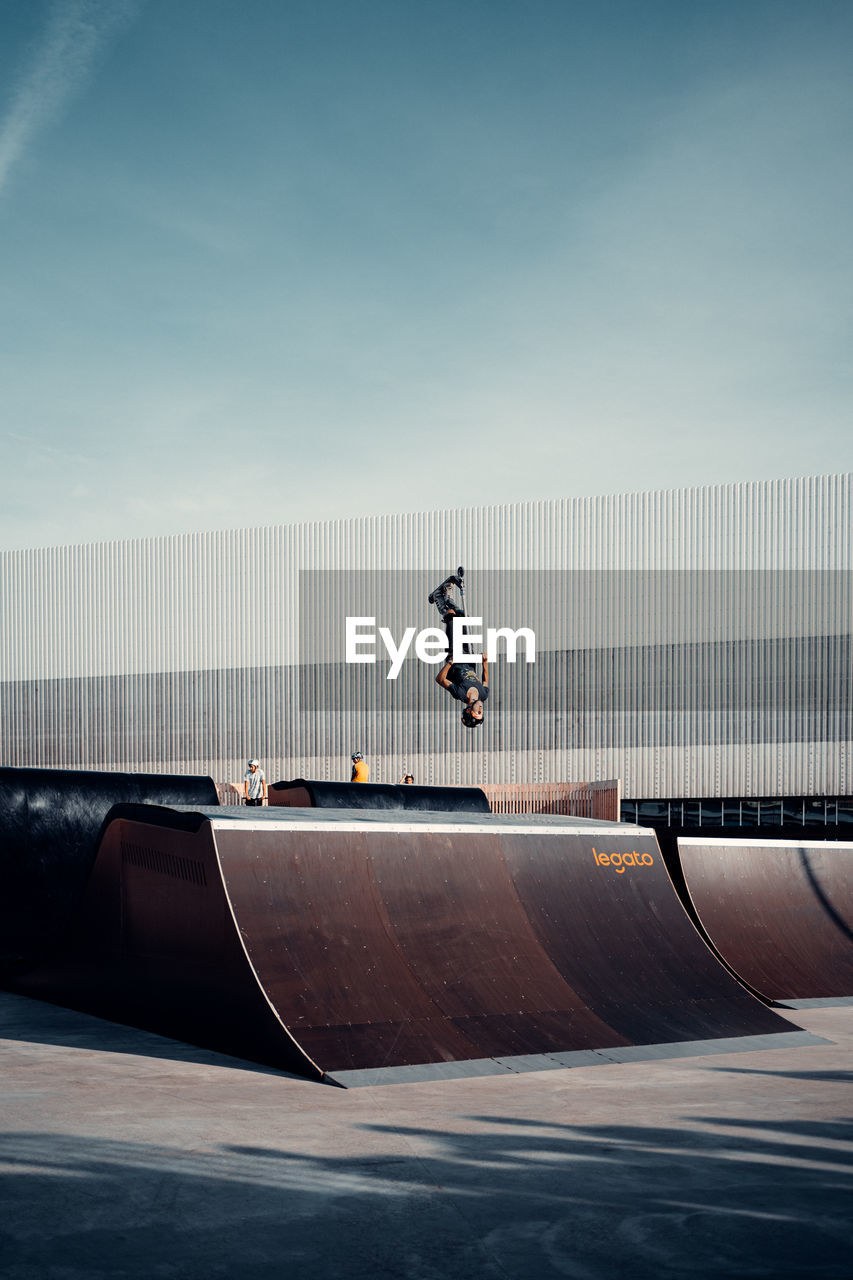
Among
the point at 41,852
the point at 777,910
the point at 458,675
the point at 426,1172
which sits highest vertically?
the point at 458,675

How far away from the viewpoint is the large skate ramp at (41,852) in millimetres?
8570

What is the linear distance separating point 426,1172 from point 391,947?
2672mm

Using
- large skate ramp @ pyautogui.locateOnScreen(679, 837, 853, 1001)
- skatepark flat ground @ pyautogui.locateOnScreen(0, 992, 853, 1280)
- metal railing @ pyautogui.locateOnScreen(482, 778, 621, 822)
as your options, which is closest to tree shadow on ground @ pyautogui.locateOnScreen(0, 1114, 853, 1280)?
skatepark flat ground @ pyautogui.locateOnScreen(0, 992, 853, 1280)

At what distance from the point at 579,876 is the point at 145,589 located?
32752mm

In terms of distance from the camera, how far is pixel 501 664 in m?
34.8

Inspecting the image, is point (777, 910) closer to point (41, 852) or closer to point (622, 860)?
point (622, 860)

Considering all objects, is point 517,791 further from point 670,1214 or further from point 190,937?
point 670,1214

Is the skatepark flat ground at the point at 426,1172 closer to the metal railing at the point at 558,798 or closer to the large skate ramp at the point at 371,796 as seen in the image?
the large skate ramp at the point at 371,796

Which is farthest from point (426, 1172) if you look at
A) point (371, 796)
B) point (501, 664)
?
point (501, 664)

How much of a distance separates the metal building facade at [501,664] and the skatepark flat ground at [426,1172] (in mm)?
26418

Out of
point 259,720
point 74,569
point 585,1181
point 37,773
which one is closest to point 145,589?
point 74,569

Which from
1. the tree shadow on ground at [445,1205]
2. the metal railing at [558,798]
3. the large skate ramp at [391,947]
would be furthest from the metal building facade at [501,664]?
the tree shadow on ground at [445,1205]

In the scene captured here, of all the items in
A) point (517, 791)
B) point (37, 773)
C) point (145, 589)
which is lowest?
point (517, 791)

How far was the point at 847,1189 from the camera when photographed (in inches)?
146
